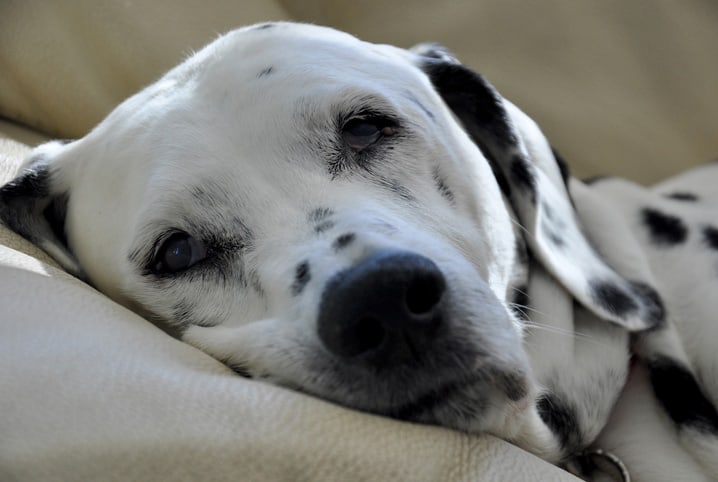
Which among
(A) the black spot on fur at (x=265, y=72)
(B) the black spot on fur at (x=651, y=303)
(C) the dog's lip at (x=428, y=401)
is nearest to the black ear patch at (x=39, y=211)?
(A) the black spot on fur at (x=265, y=72)

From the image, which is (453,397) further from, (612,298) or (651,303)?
(651,303)

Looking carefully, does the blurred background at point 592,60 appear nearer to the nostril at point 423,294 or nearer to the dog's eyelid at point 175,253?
the dog's eyelid at point 175,253

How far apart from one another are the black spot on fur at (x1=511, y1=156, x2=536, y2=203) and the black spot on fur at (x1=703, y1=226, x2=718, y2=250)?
526mm

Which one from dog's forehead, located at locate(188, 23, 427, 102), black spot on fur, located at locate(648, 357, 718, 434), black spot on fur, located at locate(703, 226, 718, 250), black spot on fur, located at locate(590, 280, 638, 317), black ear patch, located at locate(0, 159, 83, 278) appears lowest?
black spot on fur, located at locate(648, 357, 718, 434)

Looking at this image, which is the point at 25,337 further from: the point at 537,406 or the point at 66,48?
the point at 66,48

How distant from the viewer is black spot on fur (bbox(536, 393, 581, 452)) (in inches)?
58.7

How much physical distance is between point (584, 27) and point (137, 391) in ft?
7.38

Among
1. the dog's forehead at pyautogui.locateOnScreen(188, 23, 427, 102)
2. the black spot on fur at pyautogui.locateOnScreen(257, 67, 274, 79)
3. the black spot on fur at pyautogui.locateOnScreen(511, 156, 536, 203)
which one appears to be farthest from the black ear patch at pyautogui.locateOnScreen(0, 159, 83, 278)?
the black spot on fur at pyautogui.locateOnScreen(511, 156, 536, 203)

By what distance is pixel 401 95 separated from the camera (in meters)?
1.62

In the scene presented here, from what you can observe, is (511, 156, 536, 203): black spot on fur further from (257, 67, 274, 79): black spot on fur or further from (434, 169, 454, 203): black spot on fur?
(257, 67, 274, 79): black spot on fur

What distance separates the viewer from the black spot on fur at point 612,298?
5.32 ft

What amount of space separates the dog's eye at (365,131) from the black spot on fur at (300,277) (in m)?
0.39

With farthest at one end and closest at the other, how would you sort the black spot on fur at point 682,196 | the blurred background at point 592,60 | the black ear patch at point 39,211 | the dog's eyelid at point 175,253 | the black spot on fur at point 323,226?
1. the blurred background at point 592,60
2. the black spot on fur at point 682,196
3. the black ear patch at point 39,211
4. the dog's eyelid at point 175,253
5. the black spot on fur at point 323,226

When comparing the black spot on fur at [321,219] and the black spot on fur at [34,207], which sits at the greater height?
the black spot on fur at [321,219]
